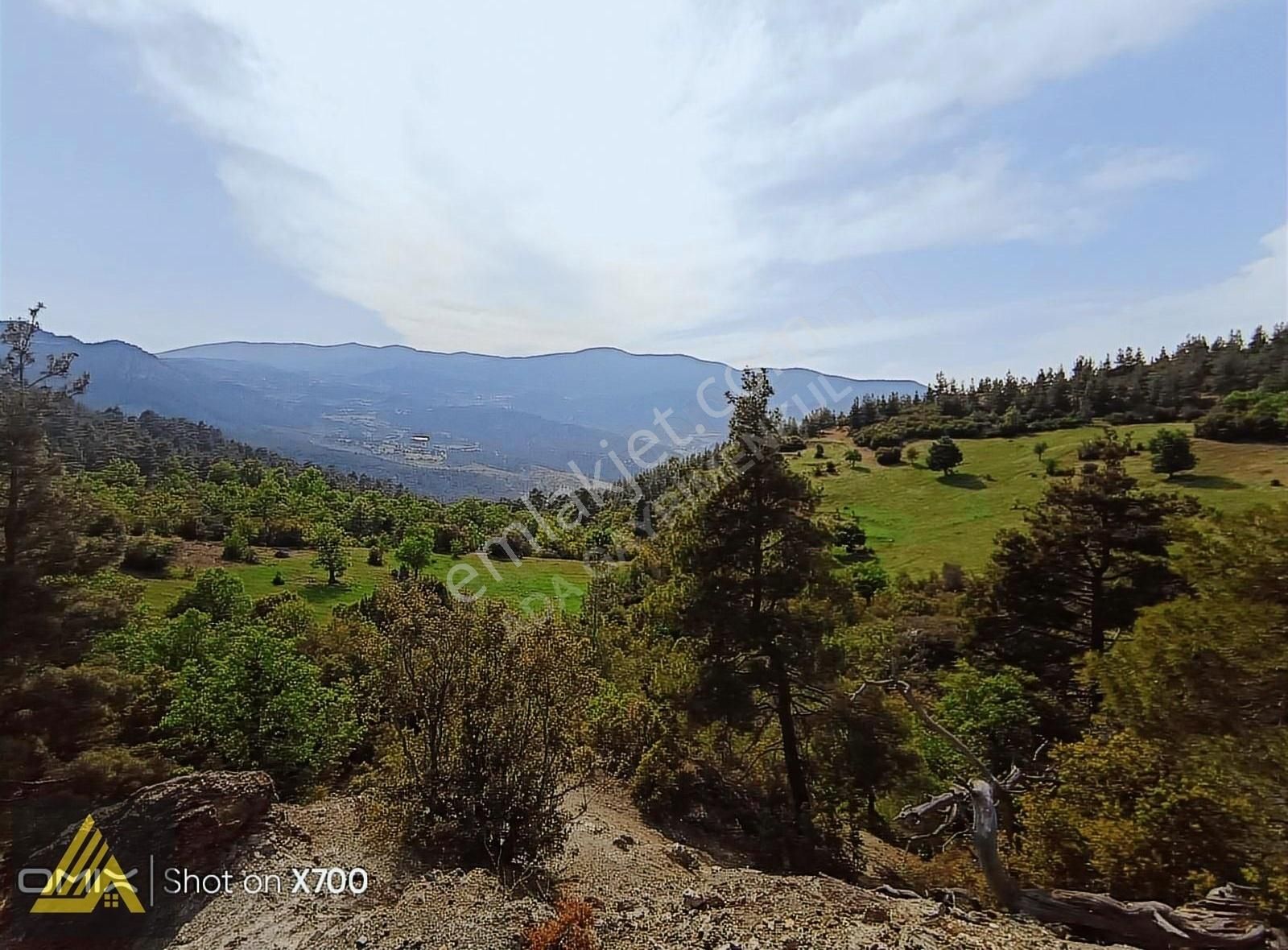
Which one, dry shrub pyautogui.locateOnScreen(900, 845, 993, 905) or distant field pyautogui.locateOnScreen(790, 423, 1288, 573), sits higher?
distant field pyautogui.locateOnScreen(790, 423, 1288, 573)

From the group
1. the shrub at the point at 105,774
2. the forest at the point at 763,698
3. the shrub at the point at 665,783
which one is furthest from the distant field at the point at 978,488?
the shrub at the point at 105,774

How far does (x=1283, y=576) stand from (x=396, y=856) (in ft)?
32.4

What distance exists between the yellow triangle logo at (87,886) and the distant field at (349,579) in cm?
2419

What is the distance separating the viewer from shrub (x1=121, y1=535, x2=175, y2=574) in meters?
35.8

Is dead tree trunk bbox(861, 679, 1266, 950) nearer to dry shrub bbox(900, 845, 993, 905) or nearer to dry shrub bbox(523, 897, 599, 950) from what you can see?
dry shrub bbox(900, 845, 993, 905)

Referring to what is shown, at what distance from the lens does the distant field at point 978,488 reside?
34062 millimetres

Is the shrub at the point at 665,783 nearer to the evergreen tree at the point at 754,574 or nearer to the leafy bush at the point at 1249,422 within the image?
the evergreen tree at the point at 754,574

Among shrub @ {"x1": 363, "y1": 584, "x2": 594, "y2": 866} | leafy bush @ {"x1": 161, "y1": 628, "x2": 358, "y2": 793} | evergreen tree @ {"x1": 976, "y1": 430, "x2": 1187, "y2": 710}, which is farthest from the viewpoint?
evergreen tree @ {"x1": 976, "y1": 430, "x2": 1187, "y2": 710}

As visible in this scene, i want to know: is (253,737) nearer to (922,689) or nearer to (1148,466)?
(922,689)

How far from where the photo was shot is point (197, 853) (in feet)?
22.1

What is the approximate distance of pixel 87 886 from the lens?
6395 millimetres

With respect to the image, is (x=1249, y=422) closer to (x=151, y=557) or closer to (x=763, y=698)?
(x=763, y=698)

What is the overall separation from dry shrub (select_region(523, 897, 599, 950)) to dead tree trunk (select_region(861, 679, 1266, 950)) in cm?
386

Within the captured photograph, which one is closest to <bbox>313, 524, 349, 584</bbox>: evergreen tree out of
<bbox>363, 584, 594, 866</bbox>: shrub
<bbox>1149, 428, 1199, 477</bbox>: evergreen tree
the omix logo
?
the omix logo
